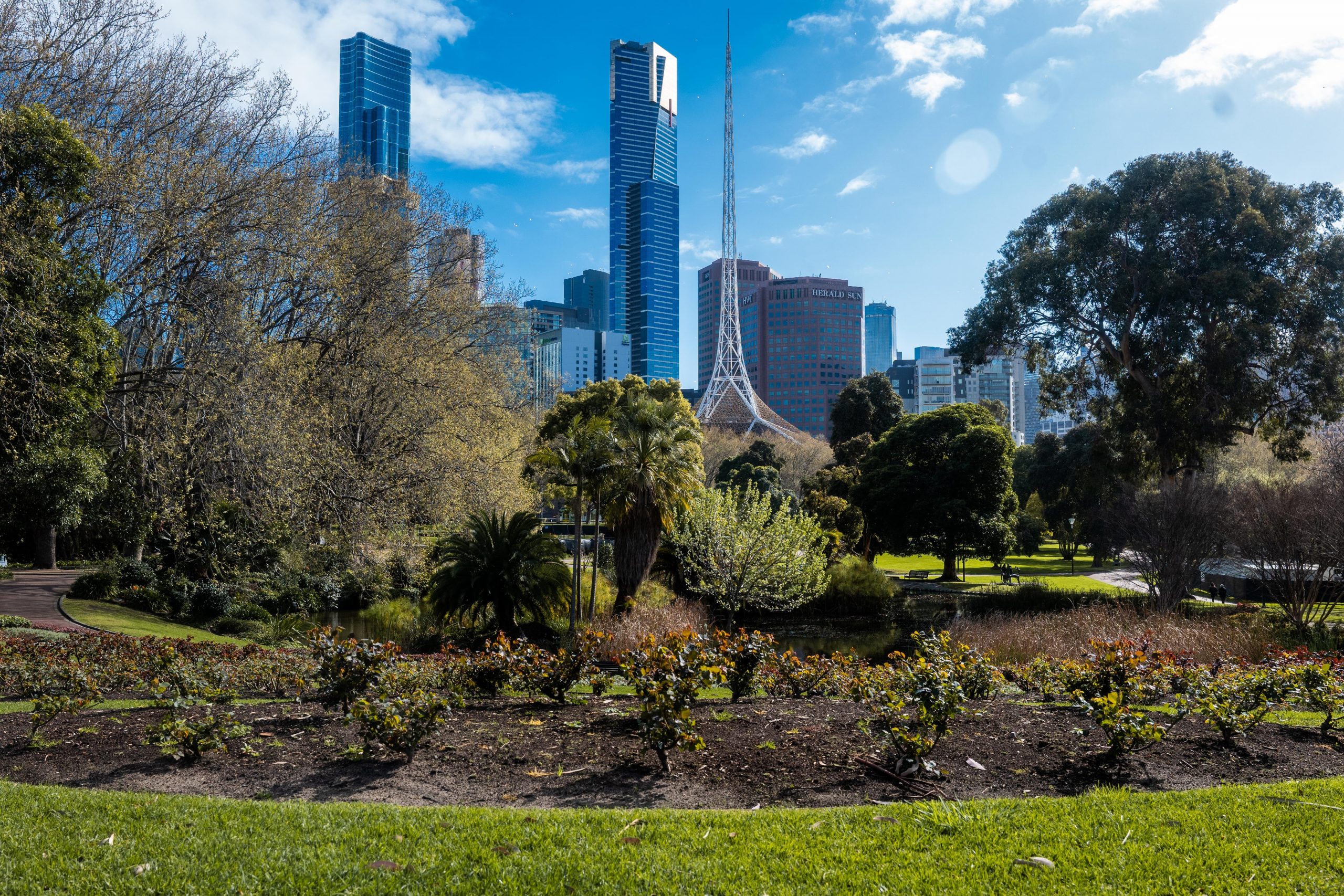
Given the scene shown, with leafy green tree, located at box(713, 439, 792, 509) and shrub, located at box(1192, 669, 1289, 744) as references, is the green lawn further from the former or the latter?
leafy green tree, located at box(713, 439, 792, 509)

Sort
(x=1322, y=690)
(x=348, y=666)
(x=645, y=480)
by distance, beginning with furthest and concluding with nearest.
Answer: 1. (x=645, y=480)
2. (x=1322, y=690)
3. (x=348, y=666)

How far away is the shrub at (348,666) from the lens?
23.5 feet

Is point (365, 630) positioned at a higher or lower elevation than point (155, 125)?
lower

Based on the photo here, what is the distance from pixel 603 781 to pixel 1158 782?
400 centimetres

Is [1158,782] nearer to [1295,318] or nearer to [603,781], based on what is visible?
[603,781]

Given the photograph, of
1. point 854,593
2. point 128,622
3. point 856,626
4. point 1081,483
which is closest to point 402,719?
point 128,622

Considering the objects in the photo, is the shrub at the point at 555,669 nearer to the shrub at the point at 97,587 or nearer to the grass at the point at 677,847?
the grass at the point at 677,847

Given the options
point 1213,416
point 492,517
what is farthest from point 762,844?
point 1213,416

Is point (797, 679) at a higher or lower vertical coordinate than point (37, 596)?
higher

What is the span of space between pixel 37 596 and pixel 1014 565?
157ft

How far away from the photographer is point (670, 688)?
6227 millimetres

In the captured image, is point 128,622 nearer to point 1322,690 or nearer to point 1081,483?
point 1322,690

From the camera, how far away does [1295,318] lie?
27594 millimetres

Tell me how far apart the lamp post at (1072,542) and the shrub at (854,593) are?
20.4 meters
